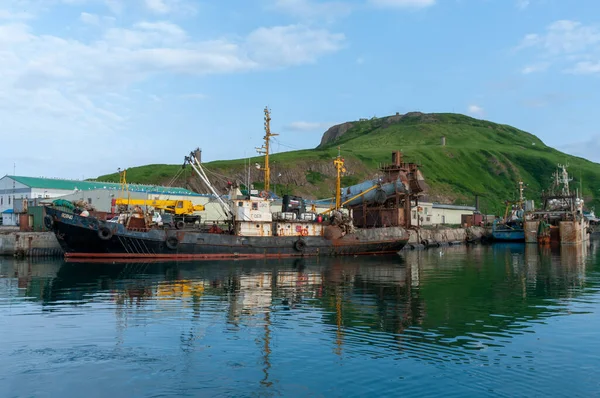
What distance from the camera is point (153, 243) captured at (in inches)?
1807

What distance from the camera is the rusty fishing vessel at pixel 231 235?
45.0 m

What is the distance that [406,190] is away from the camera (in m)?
65.8

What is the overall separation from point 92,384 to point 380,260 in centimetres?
3970

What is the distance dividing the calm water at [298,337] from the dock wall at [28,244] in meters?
19.0

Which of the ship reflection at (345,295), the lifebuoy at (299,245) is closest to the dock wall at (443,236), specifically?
the lifebuoy at (299,245)

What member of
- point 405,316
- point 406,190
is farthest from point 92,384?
point 406,190

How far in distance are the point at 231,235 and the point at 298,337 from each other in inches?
1235

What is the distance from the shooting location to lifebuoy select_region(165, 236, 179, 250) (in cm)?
4601

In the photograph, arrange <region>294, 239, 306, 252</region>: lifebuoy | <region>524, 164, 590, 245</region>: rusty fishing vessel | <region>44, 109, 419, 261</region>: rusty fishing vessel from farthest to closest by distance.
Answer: <region>524, 164, 590, 245</region>: rusty fishing vessel < <region>294, 239, 306, 252</region>: lifebuoy < <region>44, 109, 419, 261</region>: rusty fishing vessel

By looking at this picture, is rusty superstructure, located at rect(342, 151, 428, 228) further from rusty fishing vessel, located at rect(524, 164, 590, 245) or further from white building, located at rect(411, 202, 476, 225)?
rusty fishing vessel, located at rect(524, 164, 590, 245)

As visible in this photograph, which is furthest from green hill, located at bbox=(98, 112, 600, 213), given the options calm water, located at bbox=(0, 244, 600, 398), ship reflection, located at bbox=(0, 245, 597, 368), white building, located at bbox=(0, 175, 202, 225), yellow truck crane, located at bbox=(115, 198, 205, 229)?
calm water, located at bbox=(0, 244, 600, 398)

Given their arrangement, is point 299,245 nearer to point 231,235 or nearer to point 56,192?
point 231,235

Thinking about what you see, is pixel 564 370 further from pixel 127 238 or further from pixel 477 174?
pixel 477 174

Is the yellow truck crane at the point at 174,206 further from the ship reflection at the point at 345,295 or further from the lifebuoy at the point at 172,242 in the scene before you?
the ship reflection at the point at 345,295
